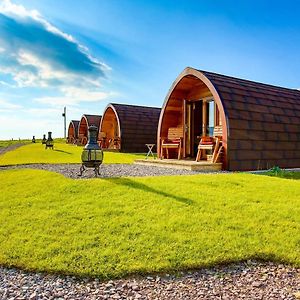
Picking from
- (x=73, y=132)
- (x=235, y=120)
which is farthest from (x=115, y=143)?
(x=73, y=132)

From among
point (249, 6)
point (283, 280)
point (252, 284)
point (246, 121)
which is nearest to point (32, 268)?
point (252, 284)

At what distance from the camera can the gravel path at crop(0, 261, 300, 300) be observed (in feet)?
10.5

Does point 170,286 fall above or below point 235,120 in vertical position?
below

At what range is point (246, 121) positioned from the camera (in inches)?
407

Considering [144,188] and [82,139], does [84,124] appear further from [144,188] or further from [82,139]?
[144,188]

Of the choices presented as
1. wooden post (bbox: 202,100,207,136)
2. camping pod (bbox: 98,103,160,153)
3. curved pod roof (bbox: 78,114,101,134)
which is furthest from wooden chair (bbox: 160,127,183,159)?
curved pod roof (bbox: 78,114,101,134)

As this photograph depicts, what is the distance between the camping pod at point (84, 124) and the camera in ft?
100

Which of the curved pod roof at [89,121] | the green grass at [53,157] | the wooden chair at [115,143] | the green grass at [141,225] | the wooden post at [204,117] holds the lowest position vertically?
the green grass at [141,225]

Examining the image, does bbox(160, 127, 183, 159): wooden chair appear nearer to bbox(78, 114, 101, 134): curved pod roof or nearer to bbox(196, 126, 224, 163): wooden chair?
bbox(196, 126, 224, 163): wooden chair

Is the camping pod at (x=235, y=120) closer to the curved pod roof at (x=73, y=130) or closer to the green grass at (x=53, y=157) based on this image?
the green grass at (x=53, y=157)

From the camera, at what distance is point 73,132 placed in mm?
39031

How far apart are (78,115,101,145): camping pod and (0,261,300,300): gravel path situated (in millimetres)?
26886

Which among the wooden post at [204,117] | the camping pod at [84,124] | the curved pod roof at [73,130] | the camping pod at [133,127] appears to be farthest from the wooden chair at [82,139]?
the wooden post at [204,117]

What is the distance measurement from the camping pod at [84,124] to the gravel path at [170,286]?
26.9 m
